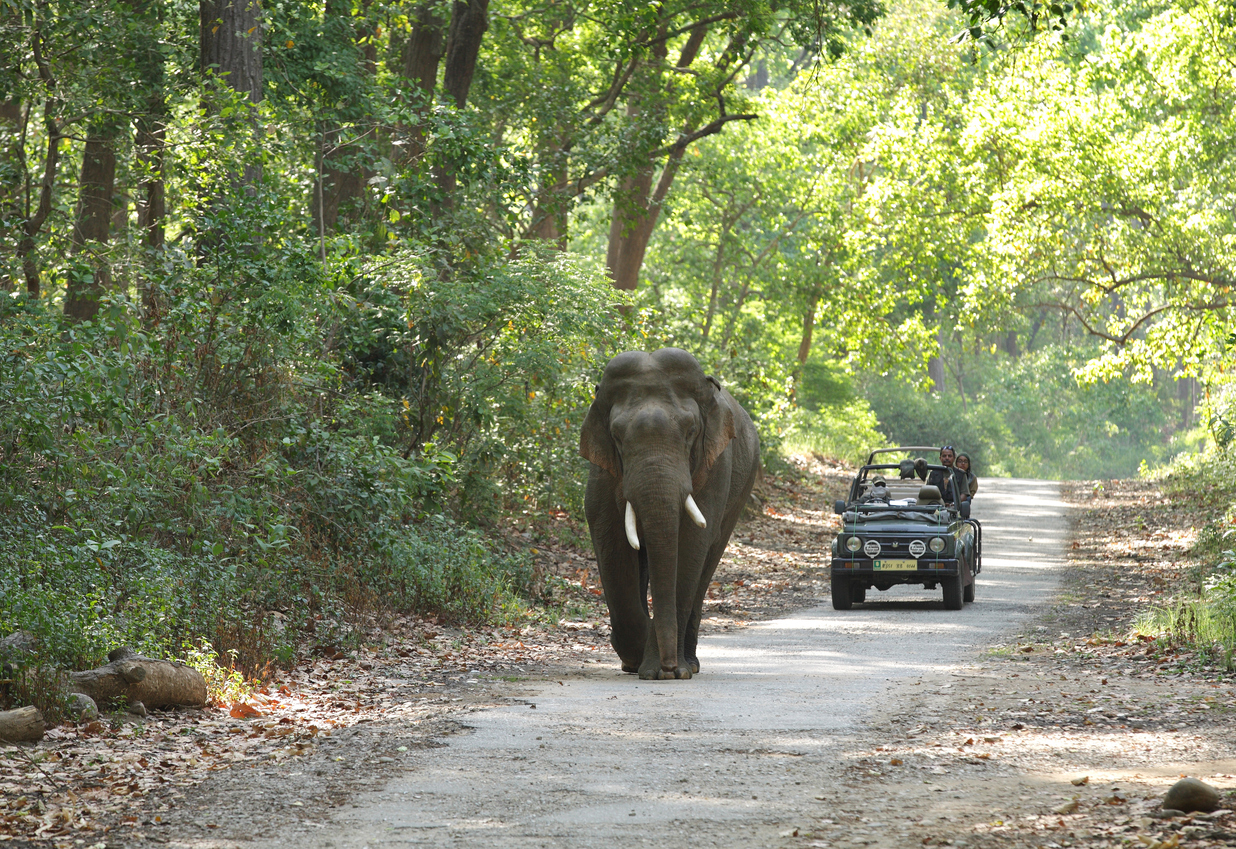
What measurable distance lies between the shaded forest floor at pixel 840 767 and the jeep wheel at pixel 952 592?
1669 mm

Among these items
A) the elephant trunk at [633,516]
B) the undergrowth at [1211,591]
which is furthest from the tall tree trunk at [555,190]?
the elephant trunk at [633,516]

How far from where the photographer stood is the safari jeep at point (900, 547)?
51.2 ft

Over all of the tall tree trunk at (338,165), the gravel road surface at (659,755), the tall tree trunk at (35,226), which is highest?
the tall tree trunk at (338,165)

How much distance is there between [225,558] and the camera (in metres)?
11.5

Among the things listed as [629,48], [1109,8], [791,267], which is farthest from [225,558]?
[1109,8]

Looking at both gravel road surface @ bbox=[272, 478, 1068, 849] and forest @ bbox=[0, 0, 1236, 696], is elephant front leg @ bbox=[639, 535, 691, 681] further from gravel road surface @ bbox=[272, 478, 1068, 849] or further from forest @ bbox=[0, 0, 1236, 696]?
forest @ bbox=[0, 0, 1236, 696]

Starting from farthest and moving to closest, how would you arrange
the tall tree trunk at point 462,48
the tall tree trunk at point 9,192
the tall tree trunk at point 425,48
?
the tall tree trunk at point 425,48
the tall tree trunk at point 462,48
the tall tree trunk at point 9,192

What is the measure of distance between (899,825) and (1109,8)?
40.2 m

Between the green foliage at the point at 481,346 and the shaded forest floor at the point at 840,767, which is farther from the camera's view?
the green foliage at the point at 481,346

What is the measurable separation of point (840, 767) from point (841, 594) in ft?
30.6

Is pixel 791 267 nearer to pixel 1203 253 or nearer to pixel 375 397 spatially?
pixel 1203 253

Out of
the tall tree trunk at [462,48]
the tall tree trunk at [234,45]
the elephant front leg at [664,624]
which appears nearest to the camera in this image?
the elephant front leg at [664,624]

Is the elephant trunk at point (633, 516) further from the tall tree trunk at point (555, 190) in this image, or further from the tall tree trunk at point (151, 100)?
the tall tree trunk at point (555, 190)

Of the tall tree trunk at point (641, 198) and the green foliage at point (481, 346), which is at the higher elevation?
the tall tree trunk at point (641, 198)
